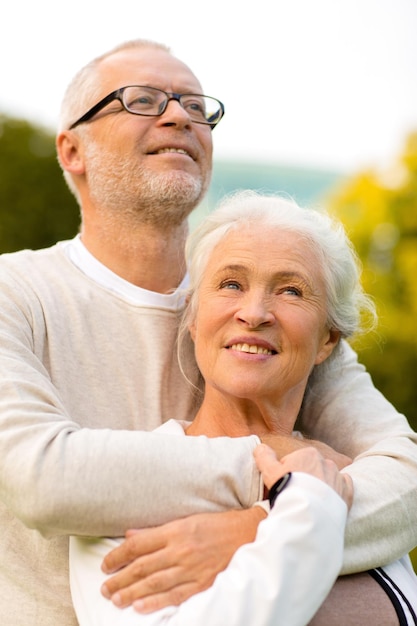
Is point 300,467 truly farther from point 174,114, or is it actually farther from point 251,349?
point 174,114

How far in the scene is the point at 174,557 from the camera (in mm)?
2373

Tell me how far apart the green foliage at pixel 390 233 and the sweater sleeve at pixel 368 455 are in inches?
411

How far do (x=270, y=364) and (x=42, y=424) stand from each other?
755mm

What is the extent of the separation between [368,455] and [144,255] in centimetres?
117

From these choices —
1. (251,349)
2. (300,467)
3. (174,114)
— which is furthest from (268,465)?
(174,114)

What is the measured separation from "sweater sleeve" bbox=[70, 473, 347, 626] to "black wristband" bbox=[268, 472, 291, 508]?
0.07 ft

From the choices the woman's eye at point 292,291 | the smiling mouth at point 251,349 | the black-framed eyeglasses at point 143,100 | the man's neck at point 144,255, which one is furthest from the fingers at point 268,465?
the black-framed eyeglasses at point 143,100

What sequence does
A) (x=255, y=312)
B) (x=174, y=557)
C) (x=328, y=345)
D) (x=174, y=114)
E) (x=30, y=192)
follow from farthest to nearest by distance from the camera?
1. (x=30, y=192)
2. (x=174, y=114)
3. (x=328, y=345)
4. (x=255, y=312)
5. (x=174, y=557)

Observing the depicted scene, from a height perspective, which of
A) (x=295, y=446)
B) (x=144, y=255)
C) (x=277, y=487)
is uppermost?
(x=144, y=255)

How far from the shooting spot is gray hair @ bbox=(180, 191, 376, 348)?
10.1 ft

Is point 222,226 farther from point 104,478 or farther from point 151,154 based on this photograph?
point 104,478

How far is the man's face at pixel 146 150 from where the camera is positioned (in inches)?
137

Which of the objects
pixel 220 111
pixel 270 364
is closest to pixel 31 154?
pixel 220 111

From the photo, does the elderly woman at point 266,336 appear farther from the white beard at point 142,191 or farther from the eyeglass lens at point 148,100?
Answer: the eyeglass lens at point 148,100
